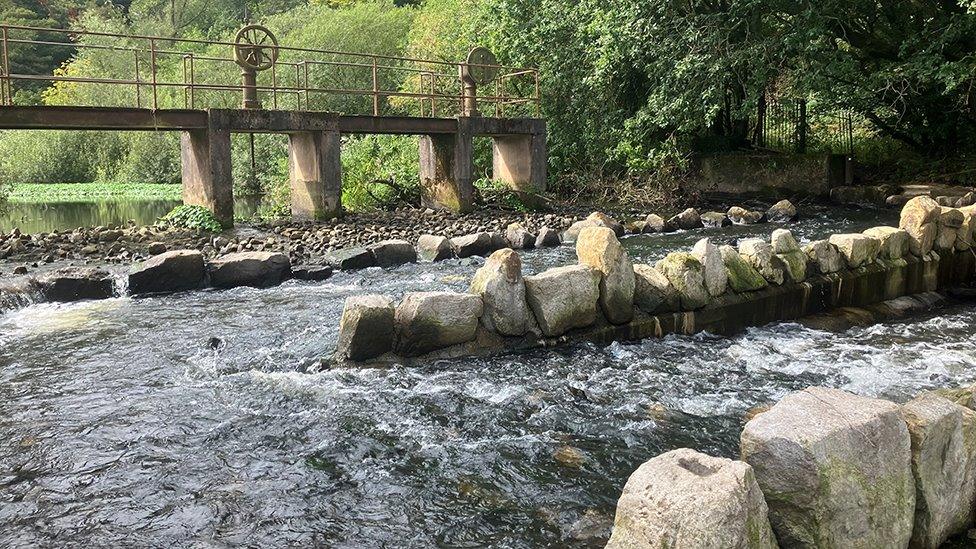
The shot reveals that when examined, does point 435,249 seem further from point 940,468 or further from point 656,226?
point 940,468

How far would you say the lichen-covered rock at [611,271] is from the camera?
308 inches

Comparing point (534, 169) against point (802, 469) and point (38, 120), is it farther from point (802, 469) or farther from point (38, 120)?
point (802, 469)

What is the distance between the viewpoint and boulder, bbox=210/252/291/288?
36.8 feet

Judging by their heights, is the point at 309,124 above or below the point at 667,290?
above

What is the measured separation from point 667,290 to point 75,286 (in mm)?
7431

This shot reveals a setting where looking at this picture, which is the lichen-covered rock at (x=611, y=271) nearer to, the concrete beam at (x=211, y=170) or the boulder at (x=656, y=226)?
the boulder at (x=656, y=226)

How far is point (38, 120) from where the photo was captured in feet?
47.2

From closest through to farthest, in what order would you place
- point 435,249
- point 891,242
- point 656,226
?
1. point 891,242
2. point 435,249
3. point 656,226

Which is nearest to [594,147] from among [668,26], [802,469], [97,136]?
[668,26]

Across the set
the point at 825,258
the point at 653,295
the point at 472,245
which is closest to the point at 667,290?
the point at 653,295

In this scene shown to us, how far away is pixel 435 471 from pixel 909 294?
7496mm

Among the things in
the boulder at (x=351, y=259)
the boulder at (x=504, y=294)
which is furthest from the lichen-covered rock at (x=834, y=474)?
the boulder at (x=351, y=259)

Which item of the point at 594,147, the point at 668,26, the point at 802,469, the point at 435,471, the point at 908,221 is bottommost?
the point at 435,471

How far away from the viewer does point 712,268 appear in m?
8.42
